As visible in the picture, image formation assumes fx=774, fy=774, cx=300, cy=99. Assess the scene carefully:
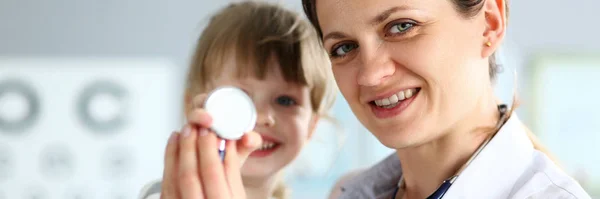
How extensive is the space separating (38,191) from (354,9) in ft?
7.13

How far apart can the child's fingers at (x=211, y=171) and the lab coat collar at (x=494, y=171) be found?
386mm

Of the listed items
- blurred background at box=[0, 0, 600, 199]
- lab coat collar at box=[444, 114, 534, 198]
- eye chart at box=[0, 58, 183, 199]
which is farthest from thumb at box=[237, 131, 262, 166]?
eye chart at box=[0, 58, 183, 199]

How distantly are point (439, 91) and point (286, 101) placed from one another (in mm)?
396

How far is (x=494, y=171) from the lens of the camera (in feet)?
3.68

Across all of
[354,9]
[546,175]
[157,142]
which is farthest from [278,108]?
[157,142]

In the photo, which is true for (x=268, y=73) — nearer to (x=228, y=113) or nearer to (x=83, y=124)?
(x=228, y=113)

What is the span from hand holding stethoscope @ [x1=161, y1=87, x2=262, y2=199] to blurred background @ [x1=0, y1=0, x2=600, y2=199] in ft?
6.31

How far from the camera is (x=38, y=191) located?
290 cm

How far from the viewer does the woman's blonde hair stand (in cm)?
137

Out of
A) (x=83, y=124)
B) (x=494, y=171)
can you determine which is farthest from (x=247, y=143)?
(x=83, y=124)

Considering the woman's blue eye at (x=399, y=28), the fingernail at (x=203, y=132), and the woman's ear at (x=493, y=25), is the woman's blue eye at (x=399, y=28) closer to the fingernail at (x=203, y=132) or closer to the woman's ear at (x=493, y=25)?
the woman's ear at (x=493, y=25)

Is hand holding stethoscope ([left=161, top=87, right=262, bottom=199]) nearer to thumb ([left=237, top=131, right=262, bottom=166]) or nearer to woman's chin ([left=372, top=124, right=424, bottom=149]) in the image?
thumb ([left=237, top=131, right=262, bottom=166])

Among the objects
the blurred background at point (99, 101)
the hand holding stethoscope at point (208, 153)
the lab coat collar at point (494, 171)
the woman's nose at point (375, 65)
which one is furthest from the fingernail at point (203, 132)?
Result: the blurred background at point (99, 101)

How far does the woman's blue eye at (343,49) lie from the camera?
1109mm
